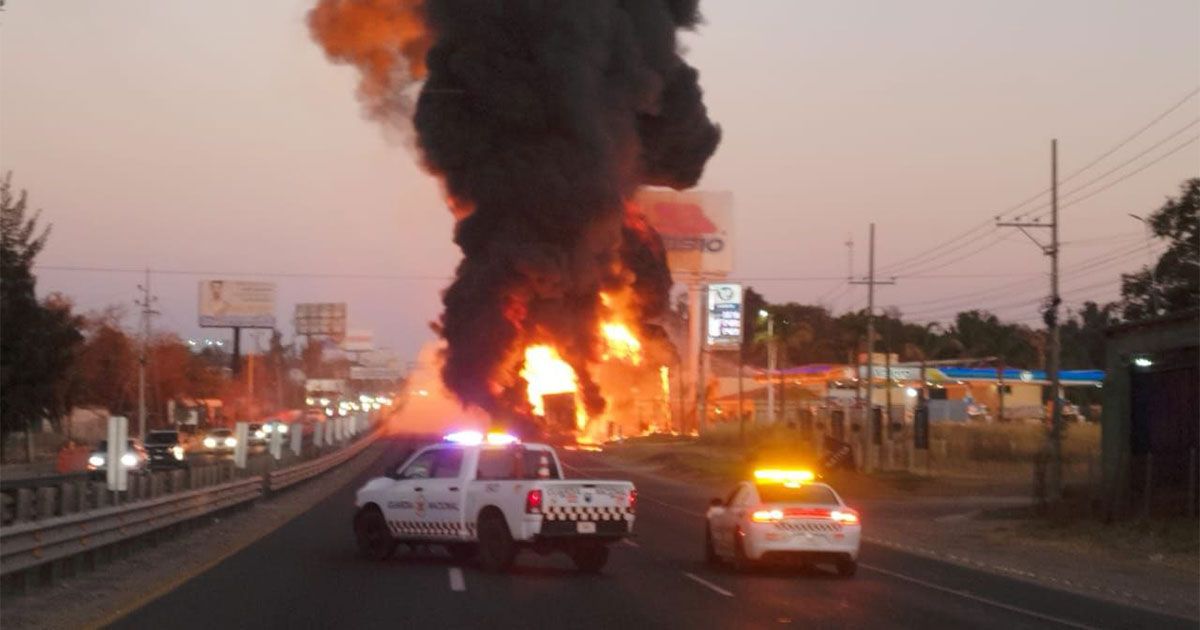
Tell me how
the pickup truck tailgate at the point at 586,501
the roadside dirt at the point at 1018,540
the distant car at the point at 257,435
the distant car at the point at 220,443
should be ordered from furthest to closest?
the distant car at the point at 257,435 → the distant car at the point at 220,443 → the roadside dirt at the point at 1018,540 → the pickup truck tailgate at the point at 586,501

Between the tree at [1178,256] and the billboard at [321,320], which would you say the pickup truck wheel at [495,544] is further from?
the billboard at [321,320]

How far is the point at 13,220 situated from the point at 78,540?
33.5 m

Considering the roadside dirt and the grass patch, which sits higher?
the grass patch

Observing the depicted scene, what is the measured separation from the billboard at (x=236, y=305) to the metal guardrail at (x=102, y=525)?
80.6m

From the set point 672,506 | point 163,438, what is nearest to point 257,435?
point 163,438

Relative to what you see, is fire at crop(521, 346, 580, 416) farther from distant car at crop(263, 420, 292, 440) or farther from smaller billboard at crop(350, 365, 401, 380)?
smaller billboard at crop(350, 365, 401, 380)

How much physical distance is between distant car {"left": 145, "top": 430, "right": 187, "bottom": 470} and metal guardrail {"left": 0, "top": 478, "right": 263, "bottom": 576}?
16517mm

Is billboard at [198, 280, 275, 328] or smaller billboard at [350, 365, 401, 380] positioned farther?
smaller billboard at [350, 365, 401, 380]

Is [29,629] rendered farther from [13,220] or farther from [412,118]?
[412,118]

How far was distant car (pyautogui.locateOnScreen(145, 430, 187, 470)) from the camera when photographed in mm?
44781

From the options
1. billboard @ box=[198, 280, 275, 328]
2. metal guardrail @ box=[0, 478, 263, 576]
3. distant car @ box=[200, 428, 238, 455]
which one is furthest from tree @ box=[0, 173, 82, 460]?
billboard @ box=[198, 280, 275, 328]

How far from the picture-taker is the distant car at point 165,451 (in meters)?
44.8

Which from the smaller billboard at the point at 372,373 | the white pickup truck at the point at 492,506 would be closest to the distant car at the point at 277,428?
the white pickup truck at the point at 492,506

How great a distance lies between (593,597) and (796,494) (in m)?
5.01
